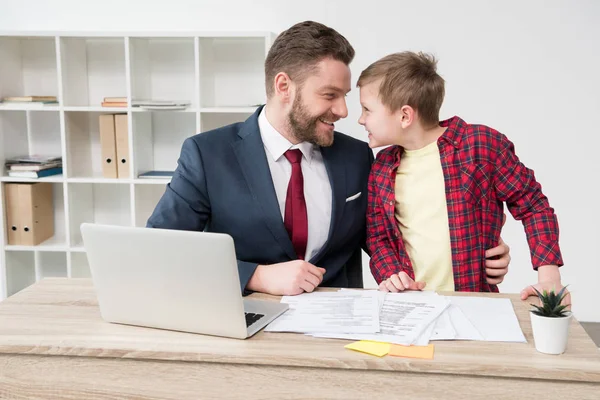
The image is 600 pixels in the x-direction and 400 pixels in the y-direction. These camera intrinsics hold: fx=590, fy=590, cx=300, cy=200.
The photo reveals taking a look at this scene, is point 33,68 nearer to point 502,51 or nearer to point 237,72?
point 237,72

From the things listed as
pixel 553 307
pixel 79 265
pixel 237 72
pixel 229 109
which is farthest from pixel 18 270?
pixel 553 307

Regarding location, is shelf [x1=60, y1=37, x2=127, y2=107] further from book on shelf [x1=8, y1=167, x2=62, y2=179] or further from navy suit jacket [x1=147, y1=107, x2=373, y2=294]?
navy suit jacket [x1=147, y1=107, x2=373, y2=294]

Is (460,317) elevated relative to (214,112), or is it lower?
lower

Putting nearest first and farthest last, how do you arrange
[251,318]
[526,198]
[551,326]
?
[551,326] < [251,318] < [526,198]

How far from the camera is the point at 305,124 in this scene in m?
1.90

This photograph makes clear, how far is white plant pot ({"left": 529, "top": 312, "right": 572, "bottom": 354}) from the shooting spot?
1158 millimetres

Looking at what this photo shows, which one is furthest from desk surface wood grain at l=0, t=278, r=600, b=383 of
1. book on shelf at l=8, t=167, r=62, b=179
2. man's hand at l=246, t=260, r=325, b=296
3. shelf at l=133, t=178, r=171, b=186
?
book on shelf at l=8, t=167, r=62, b=179

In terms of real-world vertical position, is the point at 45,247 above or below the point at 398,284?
below

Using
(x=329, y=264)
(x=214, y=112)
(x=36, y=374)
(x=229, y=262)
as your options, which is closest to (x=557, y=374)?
(x=229, y=262)

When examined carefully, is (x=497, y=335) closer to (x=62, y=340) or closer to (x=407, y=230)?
(x=407, y=230)

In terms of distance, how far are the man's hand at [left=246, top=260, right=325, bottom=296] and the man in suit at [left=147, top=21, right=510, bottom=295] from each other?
0.22m

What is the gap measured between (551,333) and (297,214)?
2.98 ft

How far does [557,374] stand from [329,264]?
3.01 feet

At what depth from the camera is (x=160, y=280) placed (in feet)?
4.12
